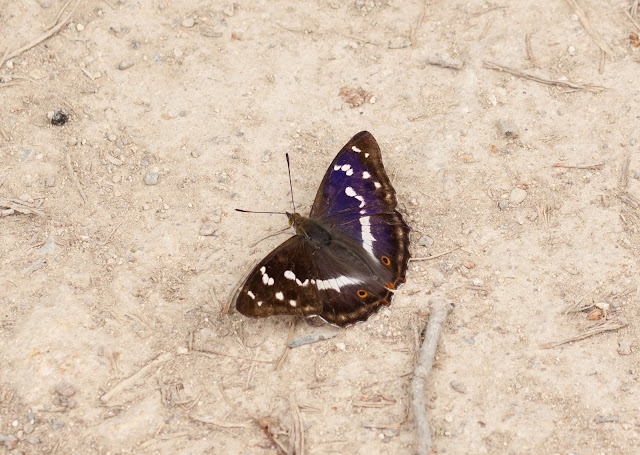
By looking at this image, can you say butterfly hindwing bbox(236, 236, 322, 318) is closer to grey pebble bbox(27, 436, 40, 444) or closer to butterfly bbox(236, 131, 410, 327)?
butterfly bbox(236, 131, 410, 327)

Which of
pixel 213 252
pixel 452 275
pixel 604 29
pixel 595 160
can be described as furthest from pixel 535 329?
pixel 604 29

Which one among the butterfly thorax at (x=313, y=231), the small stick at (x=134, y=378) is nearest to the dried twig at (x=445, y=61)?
the butterfly thorax at (x=313, y=231)

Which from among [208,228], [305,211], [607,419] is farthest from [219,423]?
[607,419]

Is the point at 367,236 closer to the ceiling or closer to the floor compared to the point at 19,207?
closer to the floor

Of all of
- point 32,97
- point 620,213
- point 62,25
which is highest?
point 62,25

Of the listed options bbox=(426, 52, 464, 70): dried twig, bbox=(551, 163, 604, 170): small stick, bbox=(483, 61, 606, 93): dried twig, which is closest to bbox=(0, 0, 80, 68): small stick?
bbox=(426, 52, 464, 70): dried twig

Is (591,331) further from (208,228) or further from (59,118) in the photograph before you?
(59,118)

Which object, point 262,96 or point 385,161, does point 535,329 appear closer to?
point 385,161
